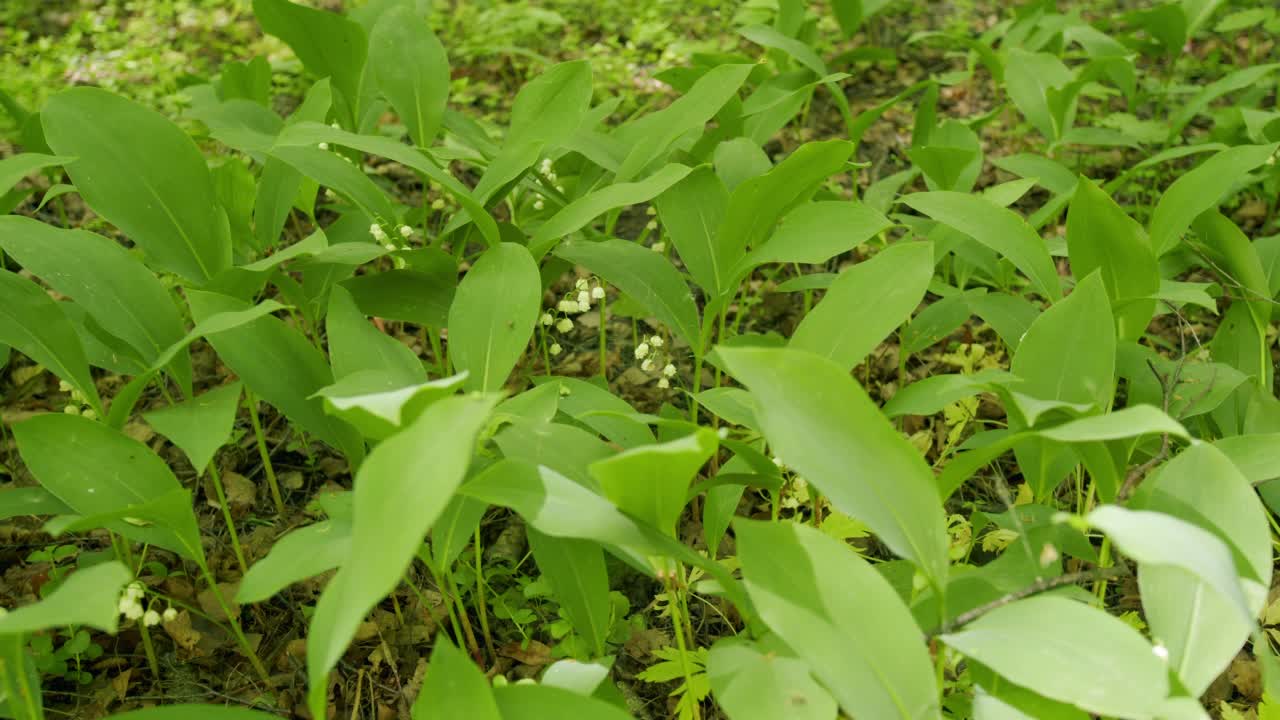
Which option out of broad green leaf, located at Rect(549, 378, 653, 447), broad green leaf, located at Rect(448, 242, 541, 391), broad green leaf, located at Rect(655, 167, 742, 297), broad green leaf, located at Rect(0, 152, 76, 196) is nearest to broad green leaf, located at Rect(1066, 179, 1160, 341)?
broad green leaf, located at Rect(655, 167, 742, 297)

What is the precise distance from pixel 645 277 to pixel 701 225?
0.16 metres

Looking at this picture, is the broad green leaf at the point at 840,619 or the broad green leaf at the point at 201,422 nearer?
the broad green leaf at the point at 840,619

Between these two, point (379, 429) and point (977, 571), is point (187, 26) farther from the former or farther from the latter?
point (977, 571)

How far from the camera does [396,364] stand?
169cm

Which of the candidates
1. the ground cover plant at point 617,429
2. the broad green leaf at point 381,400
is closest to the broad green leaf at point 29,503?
the ground cover plant at point 617,429

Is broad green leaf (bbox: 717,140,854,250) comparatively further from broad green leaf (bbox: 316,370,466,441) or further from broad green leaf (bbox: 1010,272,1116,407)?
broad green leaf (bbox: 316,370,466,441)

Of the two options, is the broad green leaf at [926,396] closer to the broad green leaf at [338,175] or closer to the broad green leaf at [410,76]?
the broad green leaf at [338,175]

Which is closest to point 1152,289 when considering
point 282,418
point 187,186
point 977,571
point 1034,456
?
point 1034,456

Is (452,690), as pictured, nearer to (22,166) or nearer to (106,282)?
(106,282)

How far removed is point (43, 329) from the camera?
1.73 meters

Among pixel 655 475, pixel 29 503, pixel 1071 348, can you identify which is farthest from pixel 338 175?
pixel 1071 348

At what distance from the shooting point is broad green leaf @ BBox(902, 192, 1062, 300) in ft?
6.21

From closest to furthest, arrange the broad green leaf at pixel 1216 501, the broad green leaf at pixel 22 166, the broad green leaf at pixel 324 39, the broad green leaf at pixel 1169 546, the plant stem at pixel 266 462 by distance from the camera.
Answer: the broad green leaf at pixel 1169 546
the broad green leaf at pixel 1216 501
the broad green leaf at pixel 22 166
the plant stem at pixel 266 462
the broad green leaf at pixel 324 39

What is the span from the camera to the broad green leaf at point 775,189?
1.78m
